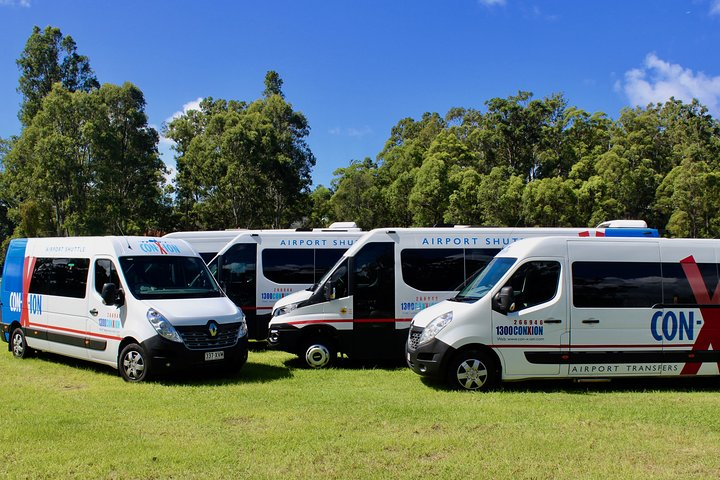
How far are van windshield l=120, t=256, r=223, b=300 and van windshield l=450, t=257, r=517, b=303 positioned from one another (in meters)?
4.13

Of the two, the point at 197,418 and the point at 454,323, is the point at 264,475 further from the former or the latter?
the point at 454,323

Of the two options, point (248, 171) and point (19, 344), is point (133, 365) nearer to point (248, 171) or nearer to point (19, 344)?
point (19, 344)

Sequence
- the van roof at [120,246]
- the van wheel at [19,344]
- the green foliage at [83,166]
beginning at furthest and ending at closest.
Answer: the green foliage at [83,166]
the van wheel at [19,344]
the van roof at [120,246]

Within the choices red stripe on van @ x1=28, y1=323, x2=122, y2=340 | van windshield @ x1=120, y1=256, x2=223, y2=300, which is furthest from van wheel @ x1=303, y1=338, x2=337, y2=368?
red stripe on van @ x1=28, y1=323, x2=122, y2=340

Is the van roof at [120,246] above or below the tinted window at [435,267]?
above

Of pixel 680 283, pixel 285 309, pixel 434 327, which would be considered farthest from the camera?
pixel 285 309

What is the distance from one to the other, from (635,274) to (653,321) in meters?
0.72

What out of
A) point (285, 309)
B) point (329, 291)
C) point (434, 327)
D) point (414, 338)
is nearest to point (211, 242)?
point (285, 309)

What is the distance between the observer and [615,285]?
8.56 metres

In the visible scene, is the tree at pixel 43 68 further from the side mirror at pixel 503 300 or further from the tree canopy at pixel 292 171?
the side mirror at pixel 503 300

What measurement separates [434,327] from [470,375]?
2.75ft

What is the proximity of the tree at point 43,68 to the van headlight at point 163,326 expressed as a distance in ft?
130

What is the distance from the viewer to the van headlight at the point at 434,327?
8.33 metres

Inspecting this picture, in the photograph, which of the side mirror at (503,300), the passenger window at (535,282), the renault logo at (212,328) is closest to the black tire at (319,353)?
the renault logo at (212,328)
